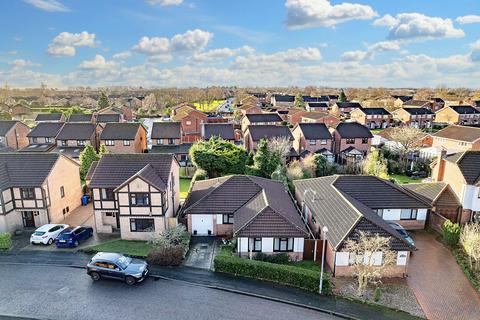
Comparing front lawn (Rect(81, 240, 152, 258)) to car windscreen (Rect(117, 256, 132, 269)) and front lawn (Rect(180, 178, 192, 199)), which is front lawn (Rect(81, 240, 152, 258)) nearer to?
car windscreen (Rect(117, 256, 132, 269))

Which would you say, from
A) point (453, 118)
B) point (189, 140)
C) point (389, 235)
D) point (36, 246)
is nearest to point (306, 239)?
point (389, 235)

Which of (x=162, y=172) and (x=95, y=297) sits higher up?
(x=162, y=172)

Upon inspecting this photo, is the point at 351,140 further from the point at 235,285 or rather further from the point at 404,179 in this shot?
the point at 235,285

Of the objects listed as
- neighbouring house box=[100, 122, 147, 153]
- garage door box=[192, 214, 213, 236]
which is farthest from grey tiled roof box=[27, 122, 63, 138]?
garage door box=[192, 214, 213, 236]

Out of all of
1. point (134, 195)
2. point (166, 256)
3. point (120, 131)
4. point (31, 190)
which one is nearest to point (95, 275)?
point (166, 256)

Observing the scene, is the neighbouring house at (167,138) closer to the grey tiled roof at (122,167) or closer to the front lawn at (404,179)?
the grey tiled roof at (122,167)

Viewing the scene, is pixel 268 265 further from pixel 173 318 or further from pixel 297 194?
pixel 297 194
